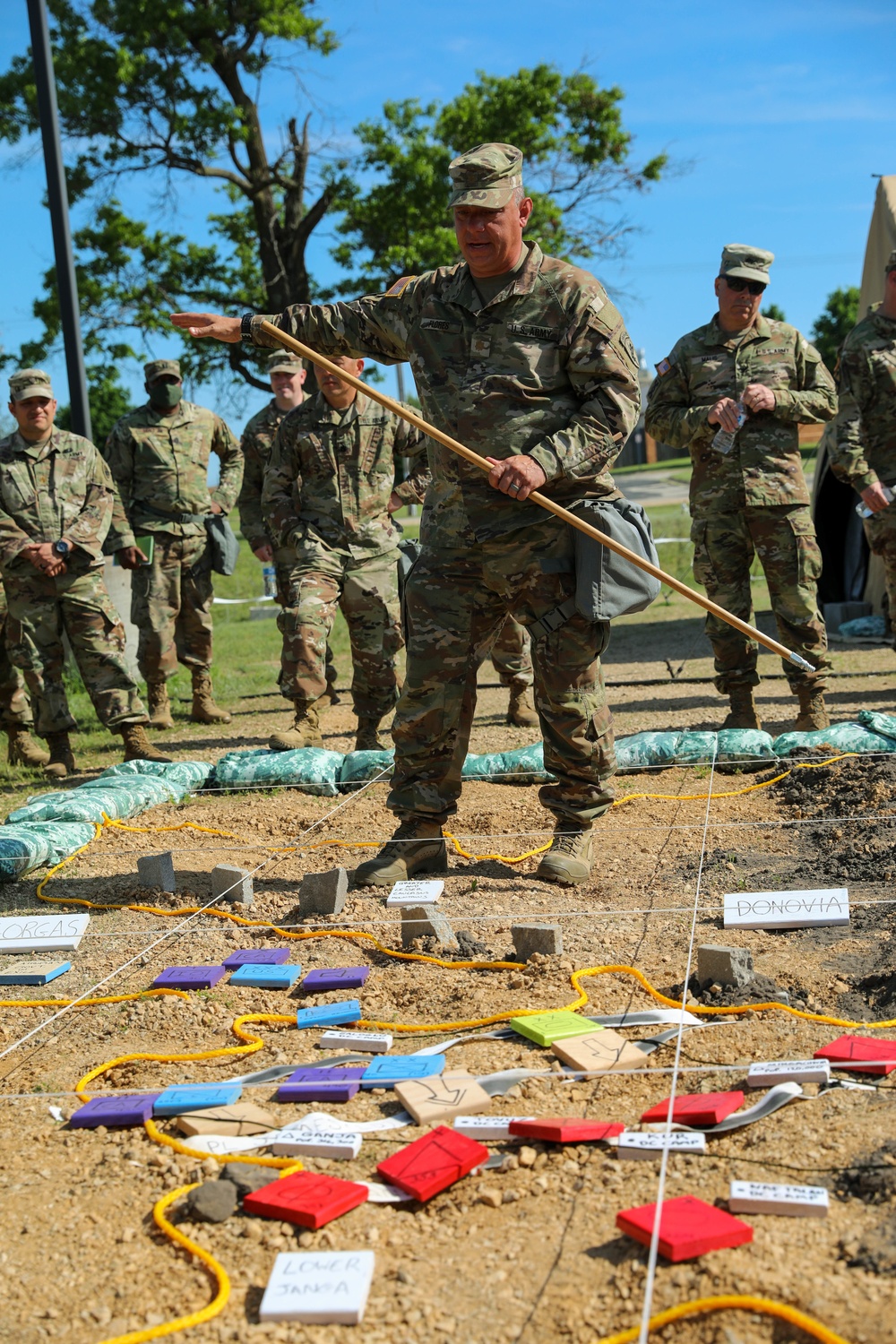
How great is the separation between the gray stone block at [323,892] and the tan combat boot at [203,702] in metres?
5.09

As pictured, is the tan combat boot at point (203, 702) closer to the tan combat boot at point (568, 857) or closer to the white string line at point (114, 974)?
the white string line at point (114, 974)

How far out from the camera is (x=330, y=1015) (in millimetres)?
3707

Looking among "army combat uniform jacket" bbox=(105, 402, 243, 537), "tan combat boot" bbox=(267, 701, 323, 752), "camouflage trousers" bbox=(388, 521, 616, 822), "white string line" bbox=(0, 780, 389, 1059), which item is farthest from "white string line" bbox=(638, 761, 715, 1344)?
"army combat uniform jacket" bbox=(105, 402, 243, 537)

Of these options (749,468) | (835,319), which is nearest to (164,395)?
(749,468)

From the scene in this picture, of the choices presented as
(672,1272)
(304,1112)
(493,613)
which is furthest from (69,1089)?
(493,613)

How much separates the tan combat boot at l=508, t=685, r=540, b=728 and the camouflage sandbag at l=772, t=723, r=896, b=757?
2.07 meters

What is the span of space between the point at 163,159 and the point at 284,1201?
21.4 meters

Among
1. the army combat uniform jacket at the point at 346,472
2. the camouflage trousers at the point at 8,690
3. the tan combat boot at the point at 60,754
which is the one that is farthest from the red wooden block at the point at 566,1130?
the camouflage trousers at the point at 8,690

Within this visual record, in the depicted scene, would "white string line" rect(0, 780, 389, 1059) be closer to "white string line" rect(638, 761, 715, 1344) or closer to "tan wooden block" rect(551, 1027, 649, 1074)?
"tan wooden block" rect(551, 1027, 649, 1074)

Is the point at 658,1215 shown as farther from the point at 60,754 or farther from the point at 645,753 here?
the point at 60,754

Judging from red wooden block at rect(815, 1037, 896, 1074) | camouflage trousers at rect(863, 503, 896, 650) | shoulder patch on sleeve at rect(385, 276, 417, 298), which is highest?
shoulder patch on sleeve at rect(385, 276, 417, 298)

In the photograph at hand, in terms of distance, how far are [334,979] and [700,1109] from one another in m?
1.47

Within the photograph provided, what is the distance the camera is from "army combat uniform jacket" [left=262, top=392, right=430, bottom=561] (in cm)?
A: 772

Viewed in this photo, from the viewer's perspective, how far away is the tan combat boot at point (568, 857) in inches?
192
